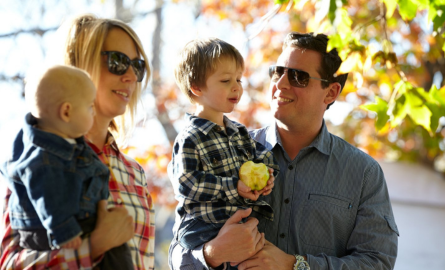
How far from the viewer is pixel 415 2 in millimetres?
2070

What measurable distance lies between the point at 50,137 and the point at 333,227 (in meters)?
1.74

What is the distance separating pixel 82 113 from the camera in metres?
1.68

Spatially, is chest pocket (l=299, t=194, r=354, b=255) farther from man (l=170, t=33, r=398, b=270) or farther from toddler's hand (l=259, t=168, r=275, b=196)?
toddler's hand (l=259, t=168, r=275, b=196)

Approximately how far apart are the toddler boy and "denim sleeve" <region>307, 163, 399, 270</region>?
17.8 inches

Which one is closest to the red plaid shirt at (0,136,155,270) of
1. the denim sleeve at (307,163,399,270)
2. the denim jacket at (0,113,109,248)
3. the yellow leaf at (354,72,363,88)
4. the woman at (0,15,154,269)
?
the woman at (0,15,154,269)

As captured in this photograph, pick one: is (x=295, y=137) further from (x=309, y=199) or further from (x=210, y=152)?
(x=210, y=152)

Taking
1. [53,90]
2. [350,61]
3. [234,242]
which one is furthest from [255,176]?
[53,90]

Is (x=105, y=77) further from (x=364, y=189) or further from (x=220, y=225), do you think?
(x=364, y=189)

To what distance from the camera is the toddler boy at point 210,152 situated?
240 cm

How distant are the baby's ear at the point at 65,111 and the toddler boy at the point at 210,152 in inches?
33.1

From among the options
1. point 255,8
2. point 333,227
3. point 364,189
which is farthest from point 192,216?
point 255,8

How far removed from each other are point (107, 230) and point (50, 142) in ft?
1.25

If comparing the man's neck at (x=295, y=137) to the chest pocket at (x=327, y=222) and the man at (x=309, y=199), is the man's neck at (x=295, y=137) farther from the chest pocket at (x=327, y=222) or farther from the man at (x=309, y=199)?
the chest pocket at (x=327, y=222)

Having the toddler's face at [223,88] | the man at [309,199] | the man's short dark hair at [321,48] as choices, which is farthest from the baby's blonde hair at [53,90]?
the man's short dark hair at [321,48]
